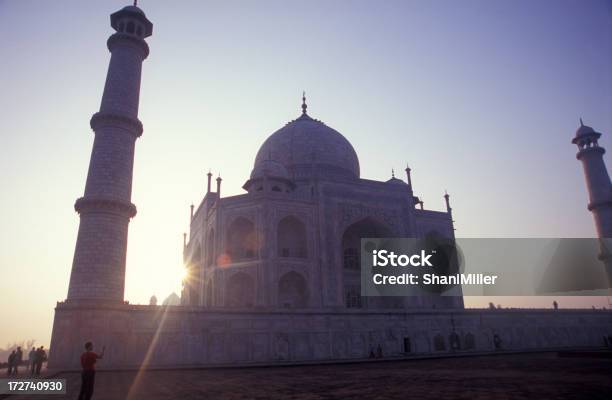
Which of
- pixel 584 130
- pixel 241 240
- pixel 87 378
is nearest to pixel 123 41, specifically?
pixel 241 240

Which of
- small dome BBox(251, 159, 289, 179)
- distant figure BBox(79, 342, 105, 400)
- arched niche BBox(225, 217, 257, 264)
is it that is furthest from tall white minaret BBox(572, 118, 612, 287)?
distant figure BBox(79, 342, 105, 400)

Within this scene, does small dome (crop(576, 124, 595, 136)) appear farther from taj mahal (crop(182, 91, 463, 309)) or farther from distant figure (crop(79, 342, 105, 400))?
distant figure (crop(79, 342, 105, 400))

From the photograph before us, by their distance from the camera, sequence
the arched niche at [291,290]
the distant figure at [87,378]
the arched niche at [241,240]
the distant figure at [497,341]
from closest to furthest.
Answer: the distant figure at [87,378]
the distant figure at [497,341]
the arched niche at [291,290]
the arched niche at [241,240]

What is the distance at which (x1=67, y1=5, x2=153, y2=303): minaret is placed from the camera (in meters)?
15.9

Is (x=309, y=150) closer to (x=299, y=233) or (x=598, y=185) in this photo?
(x=299, y=233)

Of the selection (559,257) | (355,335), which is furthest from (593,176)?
(355,335)

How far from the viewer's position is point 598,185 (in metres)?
29.5

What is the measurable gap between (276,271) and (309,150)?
36.5ft

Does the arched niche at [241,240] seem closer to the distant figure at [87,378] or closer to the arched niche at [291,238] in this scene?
the arched niche at [291,238]

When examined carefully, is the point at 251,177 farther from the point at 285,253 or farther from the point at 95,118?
the point at 95,118

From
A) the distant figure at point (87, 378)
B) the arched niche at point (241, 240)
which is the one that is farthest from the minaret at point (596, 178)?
the distant figure at point (87, 378)

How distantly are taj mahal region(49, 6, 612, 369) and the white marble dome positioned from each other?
0.33 ft

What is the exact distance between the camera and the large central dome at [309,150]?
30.5m

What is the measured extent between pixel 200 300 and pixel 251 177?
27.0ft
